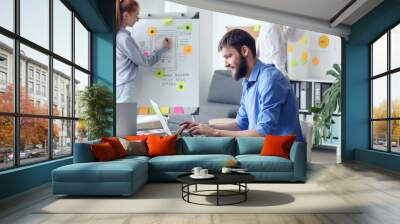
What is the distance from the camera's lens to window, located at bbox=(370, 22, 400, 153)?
7785 millimetres

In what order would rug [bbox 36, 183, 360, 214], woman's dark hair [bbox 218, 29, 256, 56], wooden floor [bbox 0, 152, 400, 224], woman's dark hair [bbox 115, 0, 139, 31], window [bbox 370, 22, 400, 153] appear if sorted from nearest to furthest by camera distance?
wooden floor [bbox 0, 152, 400, 224] < rug [bbox 36, 183, 360, 214] < window [bbox 370, 22, 400, 153] < woman's dark hair [bbox 115, 0, 139, 31] < woman's dark hair [bbox 218, 29, 256, 56]

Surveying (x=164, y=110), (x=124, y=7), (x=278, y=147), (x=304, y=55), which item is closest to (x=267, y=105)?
(x=278, y=147)

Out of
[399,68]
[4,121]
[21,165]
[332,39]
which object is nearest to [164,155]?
[21,165]

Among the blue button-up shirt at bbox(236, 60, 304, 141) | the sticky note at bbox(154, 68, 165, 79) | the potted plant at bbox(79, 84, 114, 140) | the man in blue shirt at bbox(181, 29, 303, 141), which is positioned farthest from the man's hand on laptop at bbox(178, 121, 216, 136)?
the potted plant at bbox(79, 84, 114, 140)

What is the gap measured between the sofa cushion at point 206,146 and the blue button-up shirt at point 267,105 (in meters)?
1.35

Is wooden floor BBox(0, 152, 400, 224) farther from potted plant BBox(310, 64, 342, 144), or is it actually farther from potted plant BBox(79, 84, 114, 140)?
potted plant BBox(310, 64, 342, 144)

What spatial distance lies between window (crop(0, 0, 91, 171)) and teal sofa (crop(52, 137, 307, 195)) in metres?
0.69

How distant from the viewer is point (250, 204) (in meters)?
4.32

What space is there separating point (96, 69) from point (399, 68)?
573 cm

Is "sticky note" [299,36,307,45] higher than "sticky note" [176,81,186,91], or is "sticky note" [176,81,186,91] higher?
"sticky note" [299,36,307,45]

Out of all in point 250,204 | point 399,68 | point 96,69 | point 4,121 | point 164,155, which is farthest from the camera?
point 96,69

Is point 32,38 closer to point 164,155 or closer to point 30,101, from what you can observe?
point 30,101

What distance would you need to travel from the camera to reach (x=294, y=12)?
27.5 feet

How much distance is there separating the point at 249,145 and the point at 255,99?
1.70 m
